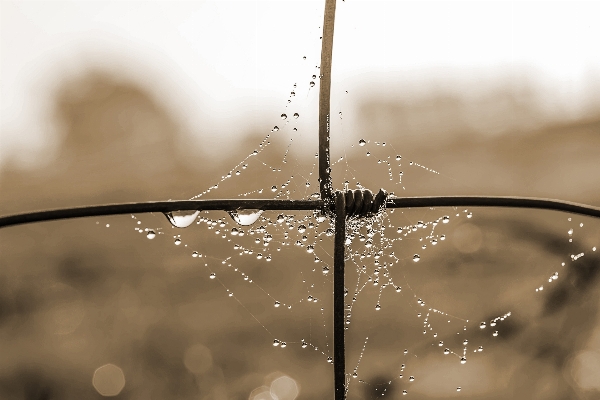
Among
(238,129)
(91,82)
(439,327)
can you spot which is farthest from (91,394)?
(91,82)

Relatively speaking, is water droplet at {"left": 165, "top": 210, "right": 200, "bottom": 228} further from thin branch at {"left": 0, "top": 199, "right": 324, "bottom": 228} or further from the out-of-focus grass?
the out-of-focus grass

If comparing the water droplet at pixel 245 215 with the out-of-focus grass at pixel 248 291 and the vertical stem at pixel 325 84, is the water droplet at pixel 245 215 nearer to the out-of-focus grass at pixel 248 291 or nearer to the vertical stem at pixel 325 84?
the vertical stem at pixel 325 84

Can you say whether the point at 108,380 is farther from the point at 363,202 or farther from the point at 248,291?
the point at 363,202

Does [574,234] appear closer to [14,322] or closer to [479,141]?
[479,141]

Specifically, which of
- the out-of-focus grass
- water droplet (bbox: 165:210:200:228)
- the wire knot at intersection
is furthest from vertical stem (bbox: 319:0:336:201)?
the out-of-focus grass

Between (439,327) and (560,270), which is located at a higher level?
(560,270)

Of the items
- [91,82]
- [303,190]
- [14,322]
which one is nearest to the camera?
[303,190]

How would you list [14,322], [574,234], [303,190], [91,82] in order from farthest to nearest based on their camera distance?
1. [91,82]
2. [14,322]
3. [574,234]
4. [303,190]

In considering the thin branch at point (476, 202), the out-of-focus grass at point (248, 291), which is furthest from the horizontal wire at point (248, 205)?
the out-of-focus grass at point (248, 291)
